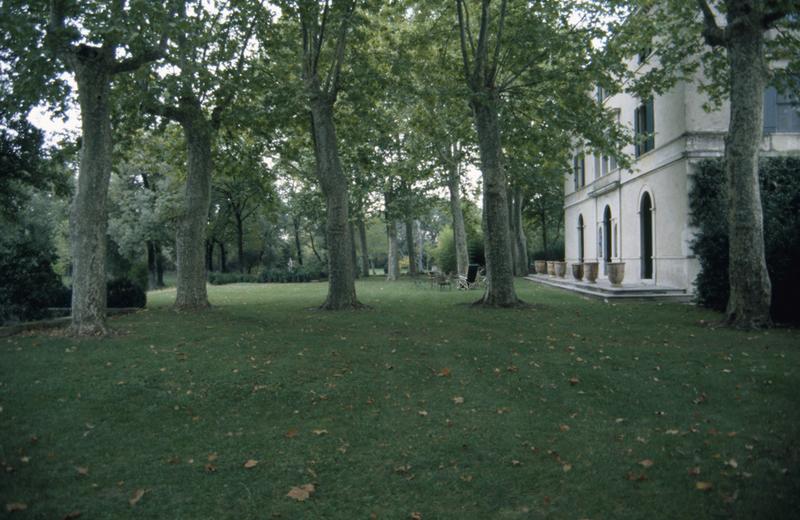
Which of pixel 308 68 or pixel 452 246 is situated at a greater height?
pixel 308 68

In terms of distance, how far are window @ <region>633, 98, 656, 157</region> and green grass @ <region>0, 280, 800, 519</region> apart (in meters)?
12.0

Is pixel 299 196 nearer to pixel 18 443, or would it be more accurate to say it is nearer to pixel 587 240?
pixel 587 240

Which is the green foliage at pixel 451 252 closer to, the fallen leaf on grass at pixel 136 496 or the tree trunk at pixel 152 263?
the tree trunk at pixel 152 263

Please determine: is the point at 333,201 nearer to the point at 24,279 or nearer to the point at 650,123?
the point at 24,279

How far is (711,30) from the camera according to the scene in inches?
459

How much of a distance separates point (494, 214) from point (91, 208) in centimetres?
911

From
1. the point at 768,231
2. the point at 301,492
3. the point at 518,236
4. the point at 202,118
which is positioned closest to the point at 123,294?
the point at 202,118

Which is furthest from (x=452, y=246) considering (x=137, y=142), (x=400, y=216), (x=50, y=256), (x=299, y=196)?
(x=50, y=256)

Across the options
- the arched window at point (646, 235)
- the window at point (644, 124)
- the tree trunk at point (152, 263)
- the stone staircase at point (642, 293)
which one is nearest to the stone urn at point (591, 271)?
the arched window at point (646, 235)

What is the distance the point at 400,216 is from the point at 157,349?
25.3 m

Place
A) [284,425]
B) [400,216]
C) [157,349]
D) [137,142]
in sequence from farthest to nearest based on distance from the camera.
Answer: [400,216] → [137,142] → [157,349] → [284,425]

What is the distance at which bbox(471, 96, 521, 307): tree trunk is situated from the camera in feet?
47.9

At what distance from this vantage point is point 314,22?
14.1m

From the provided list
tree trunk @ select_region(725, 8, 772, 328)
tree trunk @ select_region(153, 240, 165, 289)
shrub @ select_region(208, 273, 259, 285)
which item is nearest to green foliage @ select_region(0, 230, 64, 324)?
tree trunk @ select_region(725, 8, 772, 328)
